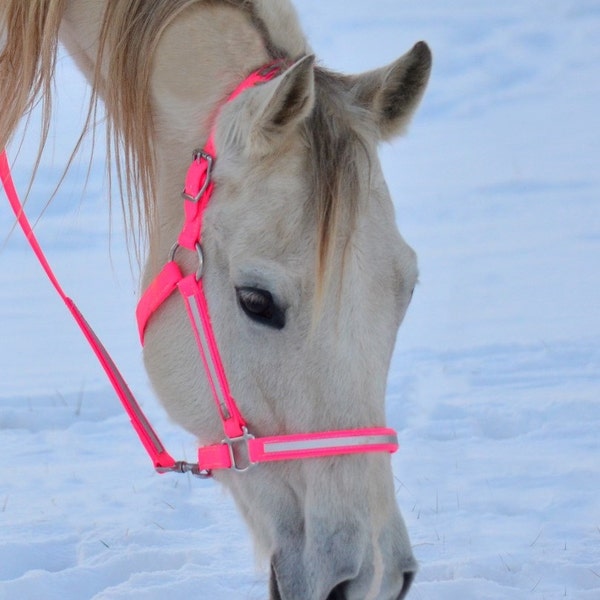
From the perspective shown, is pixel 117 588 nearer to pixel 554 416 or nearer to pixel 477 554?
pixel 477 554

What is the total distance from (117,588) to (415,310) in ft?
11.9

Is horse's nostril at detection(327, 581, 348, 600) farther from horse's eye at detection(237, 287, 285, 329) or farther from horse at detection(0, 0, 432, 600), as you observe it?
horse's eye at detection(237, 287, 285, 329)

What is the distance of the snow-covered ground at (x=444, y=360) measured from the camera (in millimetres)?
3477

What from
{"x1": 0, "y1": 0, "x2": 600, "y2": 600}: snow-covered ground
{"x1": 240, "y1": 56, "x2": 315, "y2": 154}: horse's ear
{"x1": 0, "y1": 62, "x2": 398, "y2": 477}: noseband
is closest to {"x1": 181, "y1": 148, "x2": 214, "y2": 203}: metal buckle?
{"x1": 0, "y1": 62, "x2": 398, "y2": 477}: noseband

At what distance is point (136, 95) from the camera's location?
238 centimetres

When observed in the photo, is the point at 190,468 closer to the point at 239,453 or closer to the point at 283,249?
the point at 239,453

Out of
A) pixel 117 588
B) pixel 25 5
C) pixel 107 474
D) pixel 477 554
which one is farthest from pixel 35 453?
pixel 25 5

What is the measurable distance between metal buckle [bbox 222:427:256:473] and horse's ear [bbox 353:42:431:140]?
80 centimetres

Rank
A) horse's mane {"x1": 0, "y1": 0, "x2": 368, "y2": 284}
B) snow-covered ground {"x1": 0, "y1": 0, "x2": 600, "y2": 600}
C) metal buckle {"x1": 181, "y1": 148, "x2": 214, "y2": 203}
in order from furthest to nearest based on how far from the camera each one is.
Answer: snow-covered ground {"x1": 0, "y1": 0, "x2": 600, "y2": 600}, metal buckle {"x1": 181, "y1": 148, "x2": 214, "y2": 203}, horse's mane {"x1": 0, "y1": 0, "x2": 368, "y2": 284}

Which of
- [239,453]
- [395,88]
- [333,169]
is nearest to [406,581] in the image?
[239,453]

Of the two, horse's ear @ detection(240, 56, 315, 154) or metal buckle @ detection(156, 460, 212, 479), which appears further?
metal buckle @ detection(156, 460, 212, 479)

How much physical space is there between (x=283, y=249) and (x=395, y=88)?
0.53m

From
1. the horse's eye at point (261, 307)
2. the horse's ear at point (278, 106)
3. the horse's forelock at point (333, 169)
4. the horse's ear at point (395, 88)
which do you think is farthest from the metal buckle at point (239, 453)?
the horse's ear at point (395, 88)

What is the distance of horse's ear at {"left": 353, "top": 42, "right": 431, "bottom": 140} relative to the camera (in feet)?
7.38
